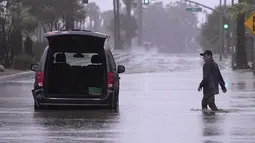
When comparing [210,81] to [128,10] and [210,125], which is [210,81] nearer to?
[210,125]

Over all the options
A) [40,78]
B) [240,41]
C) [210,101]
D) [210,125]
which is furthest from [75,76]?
[240,41]

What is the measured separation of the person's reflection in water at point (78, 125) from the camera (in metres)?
13.1

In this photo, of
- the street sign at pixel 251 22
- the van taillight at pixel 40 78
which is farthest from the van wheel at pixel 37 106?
the street sign at pixel 251 22

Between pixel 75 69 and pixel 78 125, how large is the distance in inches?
138

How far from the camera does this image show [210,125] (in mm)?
15289

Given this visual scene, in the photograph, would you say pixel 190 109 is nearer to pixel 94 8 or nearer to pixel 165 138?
pixel 165 138

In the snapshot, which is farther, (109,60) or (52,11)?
(52,11)

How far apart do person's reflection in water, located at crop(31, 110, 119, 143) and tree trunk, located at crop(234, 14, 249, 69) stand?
1160 inches

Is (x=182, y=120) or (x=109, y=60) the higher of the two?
(x=109, y=60)

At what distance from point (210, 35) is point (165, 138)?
91379 mm

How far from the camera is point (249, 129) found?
14570 mm

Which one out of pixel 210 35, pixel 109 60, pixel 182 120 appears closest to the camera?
pixel 182 120

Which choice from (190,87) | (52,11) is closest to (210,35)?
(52,11)

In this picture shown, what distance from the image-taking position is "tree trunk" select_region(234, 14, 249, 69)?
46.5 m
